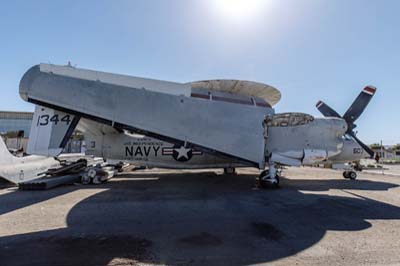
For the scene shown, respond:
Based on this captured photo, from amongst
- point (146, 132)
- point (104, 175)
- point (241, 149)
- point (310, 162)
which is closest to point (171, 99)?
point (146, 132)

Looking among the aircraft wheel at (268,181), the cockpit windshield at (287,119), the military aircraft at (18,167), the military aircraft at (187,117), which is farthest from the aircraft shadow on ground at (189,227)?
the cockpit windshield at (287,119)

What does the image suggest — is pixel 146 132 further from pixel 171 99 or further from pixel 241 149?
pixel 241 149

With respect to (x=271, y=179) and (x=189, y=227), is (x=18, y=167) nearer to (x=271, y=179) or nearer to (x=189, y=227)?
(x=189, y=227)

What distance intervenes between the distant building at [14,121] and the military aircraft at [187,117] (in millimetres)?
71276

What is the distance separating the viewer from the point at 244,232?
5.38 metres

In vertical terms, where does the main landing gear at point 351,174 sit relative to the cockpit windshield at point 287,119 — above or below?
below

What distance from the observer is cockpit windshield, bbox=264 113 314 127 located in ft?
36.3

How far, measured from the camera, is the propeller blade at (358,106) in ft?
44.3

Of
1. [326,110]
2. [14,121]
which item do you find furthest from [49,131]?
[14,121]

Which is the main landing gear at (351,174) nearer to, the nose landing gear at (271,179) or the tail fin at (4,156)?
the nose landing gear at (271,179)

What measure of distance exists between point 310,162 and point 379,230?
649 centimetres

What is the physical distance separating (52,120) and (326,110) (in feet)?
49.4

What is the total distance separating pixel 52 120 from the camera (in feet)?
31.8

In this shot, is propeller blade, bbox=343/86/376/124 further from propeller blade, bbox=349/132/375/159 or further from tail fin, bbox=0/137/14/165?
tail fin, bbox=0/137/14/165
